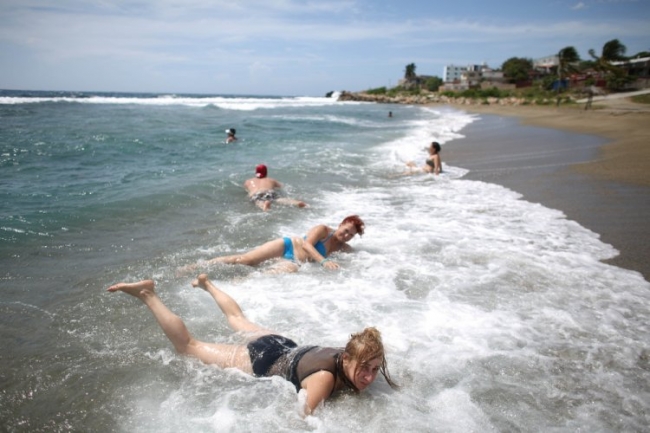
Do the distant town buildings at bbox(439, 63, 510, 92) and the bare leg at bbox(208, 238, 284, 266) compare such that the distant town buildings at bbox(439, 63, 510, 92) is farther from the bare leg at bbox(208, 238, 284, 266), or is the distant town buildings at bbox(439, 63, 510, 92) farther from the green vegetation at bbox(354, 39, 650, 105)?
the bare leg at bbox(208, 238, 284, 266)

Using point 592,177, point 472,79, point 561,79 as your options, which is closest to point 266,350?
point 592,177

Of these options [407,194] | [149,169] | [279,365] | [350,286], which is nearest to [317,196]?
[407,194]

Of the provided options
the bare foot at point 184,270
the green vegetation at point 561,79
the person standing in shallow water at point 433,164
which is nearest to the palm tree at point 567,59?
the green vegetation at point 561,79

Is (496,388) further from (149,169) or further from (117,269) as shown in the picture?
(149,169)

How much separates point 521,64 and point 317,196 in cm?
11268

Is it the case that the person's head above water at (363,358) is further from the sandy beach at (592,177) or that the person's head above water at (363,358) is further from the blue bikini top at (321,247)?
the sandy beach at (592,177)

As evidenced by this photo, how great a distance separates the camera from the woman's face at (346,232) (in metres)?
5.48

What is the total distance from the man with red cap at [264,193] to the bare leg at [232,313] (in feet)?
13.3

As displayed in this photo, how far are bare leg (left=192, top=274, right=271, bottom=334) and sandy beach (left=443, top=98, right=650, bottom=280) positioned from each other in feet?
15.0

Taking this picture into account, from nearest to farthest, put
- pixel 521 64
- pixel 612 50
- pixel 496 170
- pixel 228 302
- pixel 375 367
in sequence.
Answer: pixel 375 367 → pixel 228 302 → pixel 496 170 → pixel 612 50 → pixel 521 64

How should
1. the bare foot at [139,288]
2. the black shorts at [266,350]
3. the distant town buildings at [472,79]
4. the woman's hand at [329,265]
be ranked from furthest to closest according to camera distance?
1. the distant town buildings at [472,79]
2. the woman's hand at [329,265]
3. the bare foot at [139,288]
4. the black shorts at [266,350]

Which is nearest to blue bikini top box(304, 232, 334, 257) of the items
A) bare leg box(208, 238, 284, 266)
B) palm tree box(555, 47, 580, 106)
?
bare leg box(208, 238, 284, 266)

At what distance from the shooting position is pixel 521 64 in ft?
338

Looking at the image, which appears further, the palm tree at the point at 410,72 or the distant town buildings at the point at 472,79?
the palm tree at the point at 410,72
